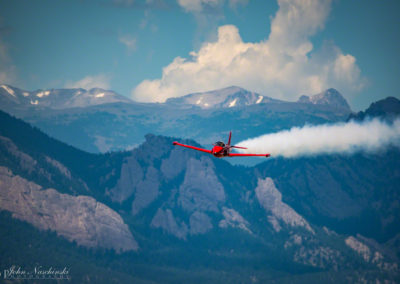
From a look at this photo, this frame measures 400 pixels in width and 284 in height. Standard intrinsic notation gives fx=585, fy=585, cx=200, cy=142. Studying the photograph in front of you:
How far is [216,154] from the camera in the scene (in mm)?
184875
